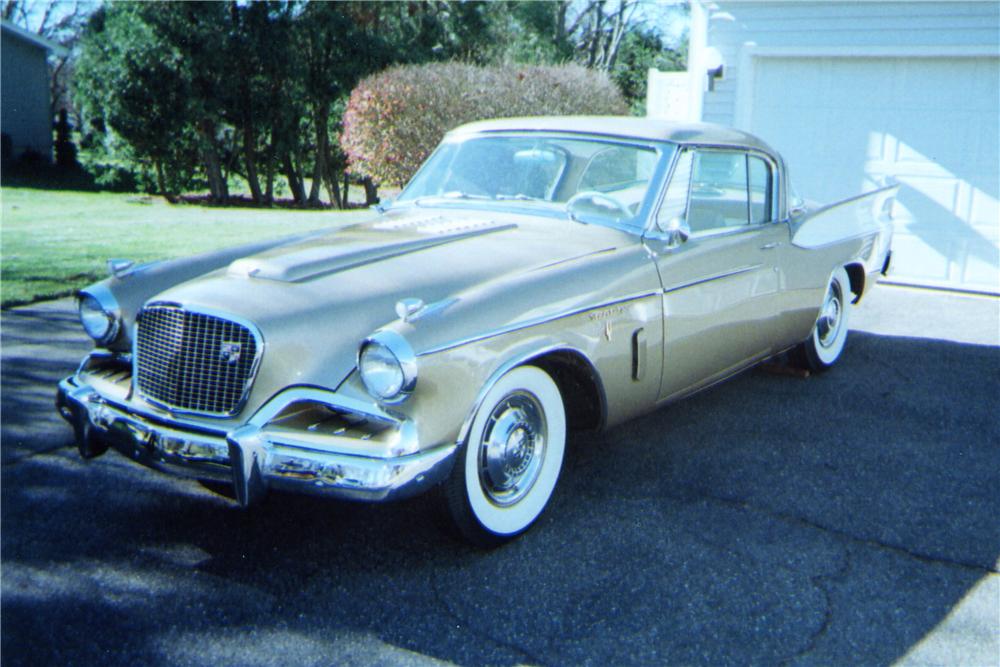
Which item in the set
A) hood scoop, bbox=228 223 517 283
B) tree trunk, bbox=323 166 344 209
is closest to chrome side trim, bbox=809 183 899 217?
hood scoop, bbox=228 223 517 283

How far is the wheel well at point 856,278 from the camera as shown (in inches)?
251

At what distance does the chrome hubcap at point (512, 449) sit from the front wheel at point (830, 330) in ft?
9.28

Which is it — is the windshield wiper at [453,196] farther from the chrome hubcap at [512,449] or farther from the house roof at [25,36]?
the house roof at [25,36]

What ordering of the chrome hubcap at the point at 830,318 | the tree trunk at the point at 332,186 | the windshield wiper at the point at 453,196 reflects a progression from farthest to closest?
the tree trunk at the point at 332,186 < the chrome hubcap at the point at 830,318 < the windshield wiper at the point at 453,196

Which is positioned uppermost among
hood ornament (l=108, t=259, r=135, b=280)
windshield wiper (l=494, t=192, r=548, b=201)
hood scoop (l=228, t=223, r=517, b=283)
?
windshield wiper (l=494, t=192, r=548, b=201)

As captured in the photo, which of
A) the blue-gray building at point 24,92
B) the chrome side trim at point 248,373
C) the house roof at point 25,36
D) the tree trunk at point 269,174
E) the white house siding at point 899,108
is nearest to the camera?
the chrome side trim at point 248,373

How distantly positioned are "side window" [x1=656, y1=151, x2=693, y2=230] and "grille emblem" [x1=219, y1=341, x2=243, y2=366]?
6.69 ft

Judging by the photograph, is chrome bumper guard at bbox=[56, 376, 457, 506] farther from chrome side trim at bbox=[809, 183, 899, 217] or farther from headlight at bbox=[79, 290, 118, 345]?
chrome side trim at bbox=[809, 183, 899, 217]

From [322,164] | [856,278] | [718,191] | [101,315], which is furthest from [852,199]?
[322,164]

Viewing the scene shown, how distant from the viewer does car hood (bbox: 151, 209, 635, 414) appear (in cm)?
329

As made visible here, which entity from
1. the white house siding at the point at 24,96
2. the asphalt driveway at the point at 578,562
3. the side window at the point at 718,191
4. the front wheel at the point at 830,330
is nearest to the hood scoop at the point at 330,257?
the asphalt driveway at the point at 578,562

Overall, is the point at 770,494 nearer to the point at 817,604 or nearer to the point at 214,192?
the point at 817,604

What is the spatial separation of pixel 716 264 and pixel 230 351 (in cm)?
240

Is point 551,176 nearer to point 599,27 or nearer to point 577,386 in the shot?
point 577,386
